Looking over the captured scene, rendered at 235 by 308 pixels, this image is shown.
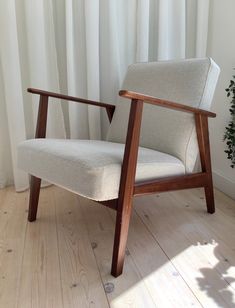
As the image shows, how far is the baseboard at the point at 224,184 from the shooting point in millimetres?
1796

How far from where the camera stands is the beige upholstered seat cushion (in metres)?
0.99

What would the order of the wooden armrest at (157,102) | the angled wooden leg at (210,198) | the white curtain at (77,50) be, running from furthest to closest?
1. the white curtain at (77,50)
2. the angled wooden leg at (210,198)
3. the wooden armrest at (157,102)

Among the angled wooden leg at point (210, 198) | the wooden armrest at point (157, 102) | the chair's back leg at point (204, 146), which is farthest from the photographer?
the angled wooden leg at point (210, 198)

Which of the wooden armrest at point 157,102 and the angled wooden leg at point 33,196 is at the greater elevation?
the wooden armrest at point 157,102

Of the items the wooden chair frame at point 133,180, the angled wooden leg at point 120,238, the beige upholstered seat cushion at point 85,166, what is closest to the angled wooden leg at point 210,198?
the wooden chair frame at point 133,180

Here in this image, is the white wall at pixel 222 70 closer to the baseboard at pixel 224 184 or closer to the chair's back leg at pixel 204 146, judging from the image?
the baseboard at pixel 224 184

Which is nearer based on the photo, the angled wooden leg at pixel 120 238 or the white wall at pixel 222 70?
the angled wooden leg at pixel 120 238

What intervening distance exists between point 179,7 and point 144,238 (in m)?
1.37

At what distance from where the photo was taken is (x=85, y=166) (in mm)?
994

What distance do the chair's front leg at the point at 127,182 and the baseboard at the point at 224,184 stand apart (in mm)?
972

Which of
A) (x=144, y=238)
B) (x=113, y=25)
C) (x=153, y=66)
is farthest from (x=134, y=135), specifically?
(x=113, y=25)

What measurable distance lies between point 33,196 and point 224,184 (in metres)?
1.13

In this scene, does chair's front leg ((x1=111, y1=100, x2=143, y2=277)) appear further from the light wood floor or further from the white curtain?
the white curtain

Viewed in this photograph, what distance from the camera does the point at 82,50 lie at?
185cm
